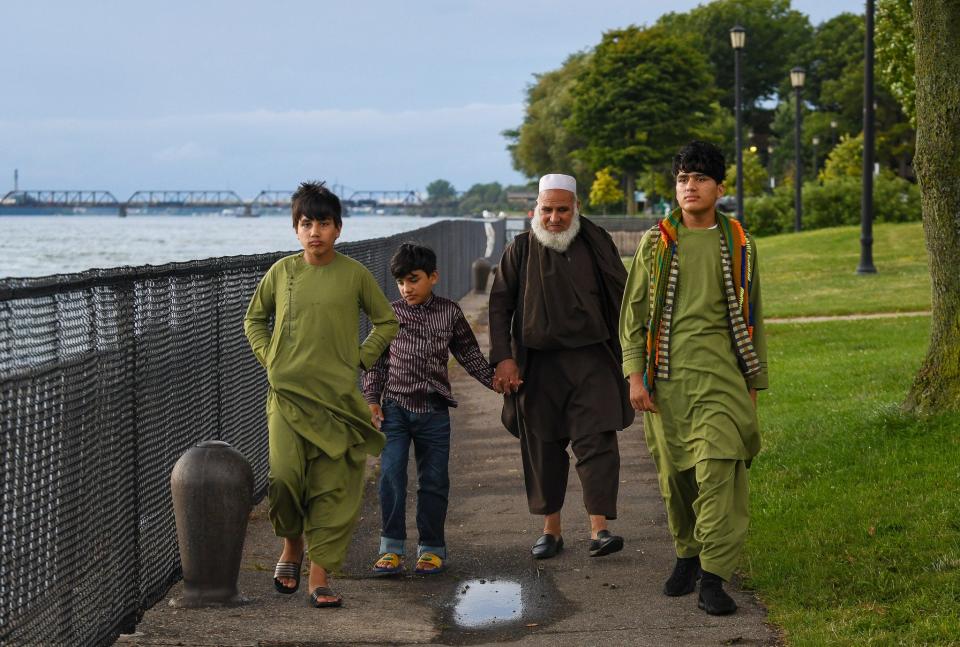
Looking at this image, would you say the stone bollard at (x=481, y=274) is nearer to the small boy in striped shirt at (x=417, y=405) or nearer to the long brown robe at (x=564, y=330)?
the long brown robe at (x=564, y=330)

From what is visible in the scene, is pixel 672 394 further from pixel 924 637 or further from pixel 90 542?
pixel 90 542

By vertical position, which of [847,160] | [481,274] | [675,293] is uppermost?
[847,160]

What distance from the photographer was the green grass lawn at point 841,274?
24.0m

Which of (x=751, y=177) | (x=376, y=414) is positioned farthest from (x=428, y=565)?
(x=751, y=177)

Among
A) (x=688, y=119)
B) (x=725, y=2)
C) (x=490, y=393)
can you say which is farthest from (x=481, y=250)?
(x=725, y=2)

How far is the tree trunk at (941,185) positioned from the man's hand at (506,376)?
151 inches

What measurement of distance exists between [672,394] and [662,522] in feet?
6.71

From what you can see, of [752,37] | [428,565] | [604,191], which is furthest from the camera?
[752,37]

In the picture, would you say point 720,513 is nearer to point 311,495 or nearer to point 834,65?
point 311,495

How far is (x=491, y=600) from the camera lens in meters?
6.74

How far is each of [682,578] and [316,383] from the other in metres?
1.81

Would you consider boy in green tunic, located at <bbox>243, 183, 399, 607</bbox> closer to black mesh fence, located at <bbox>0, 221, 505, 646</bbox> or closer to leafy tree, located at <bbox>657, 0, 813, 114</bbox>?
black mesh fence, located at <bbox>0, 221, 505, 646</bbox>

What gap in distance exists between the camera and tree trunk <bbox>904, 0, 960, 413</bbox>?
33.3 ft

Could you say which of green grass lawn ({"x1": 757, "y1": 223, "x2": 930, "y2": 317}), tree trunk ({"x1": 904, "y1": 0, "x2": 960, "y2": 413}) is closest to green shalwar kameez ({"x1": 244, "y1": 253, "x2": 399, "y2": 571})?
tree trunk ({"x1": 904, "y1": 0, "x2": 960, "y2": 413})
